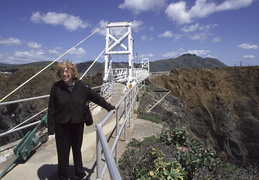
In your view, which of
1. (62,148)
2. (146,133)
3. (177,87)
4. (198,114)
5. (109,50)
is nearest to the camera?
(62,148)

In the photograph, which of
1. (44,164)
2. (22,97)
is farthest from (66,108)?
(22,97)

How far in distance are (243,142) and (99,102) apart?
23107mm

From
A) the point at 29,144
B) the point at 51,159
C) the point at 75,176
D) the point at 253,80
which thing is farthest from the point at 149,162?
the point at 253,80

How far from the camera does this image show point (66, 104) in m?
3.08

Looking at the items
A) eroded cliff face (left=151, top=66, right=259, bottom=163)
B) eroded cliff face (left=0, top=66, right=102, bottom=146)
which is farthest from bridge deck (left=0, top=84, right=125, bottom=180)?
eroded cliff face (left=151, top=66, right=259, bottom=163)

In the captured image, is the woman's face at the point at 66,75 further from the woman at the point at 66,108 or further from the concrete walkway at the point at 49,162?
the concrete walkway at the point at 49,162

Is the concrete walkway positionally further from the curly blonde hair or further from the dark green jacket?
the curly blonde hair

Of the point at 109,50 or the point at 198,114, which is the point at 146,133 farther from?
the point at 198,114

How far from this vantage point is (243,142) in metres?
22.9

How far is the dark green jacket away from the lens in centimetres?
308

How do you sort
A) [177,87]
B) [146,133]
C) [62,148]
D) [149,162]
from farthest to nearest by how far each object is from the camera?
[177,87] < [146,133] < [149,162] < [62,148]

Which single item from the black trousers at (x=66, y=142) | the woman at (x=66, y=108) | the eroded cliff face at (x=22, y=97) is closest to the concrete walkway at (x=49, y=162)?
the black trousers at (x=66, y=142)

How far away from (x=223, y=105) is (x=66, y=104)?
1003 inches

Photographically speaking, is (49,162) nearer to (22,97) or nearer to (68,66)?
(68,66)
